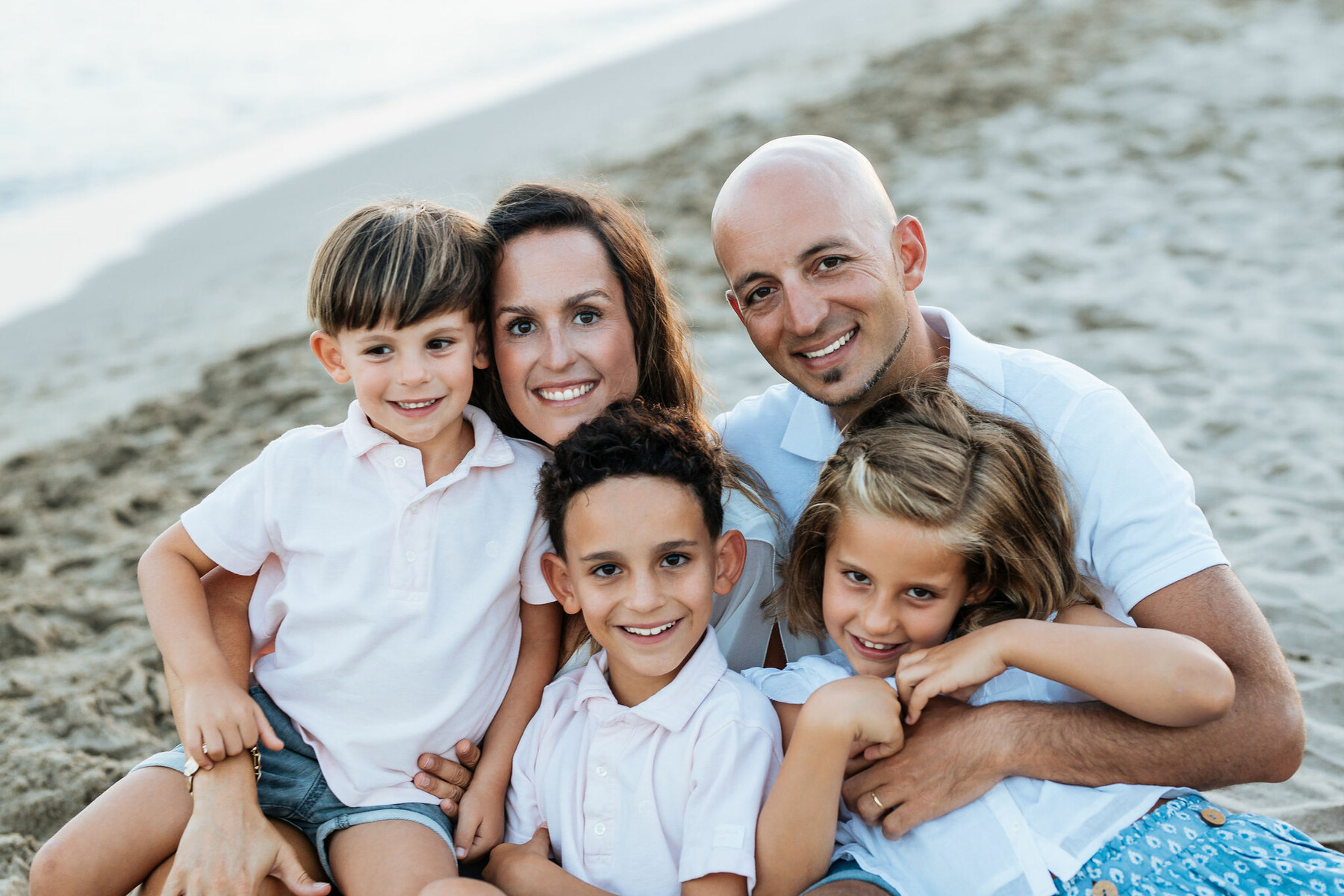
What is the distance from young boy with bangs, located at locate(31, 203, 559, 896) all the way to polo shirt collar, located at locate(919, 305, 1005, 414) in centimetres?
101

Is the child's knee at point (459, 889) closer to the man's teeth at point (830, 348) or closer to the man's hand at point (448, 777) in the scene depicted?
the man's hand at point (448, 777)

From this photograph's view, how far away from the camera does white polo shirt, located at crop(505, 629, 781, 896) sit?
2070 mm

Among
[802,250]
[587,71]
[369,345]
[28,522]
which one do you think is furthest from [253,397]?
[587,71]

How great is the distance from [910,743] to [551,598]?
0.86 m

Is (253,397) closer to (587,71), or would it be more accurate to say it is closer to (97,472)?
(97,472)

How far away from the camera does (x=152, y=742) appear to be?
3.34 meters

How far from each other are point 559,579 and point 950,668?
2.83 ft

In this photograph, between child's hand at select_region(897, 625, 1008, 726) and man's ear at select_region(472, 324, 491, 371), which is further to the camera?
man's ear at select_region(472, 324, 491, 371)

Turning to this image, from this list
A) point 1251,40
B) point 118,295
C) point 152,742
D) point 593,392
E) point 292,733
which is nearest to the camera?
point 292,733

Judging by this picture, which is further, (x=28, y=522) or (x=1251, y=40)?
(x=1251, y=40)

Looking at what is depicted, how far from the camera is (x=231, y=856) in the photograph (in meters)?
2.17

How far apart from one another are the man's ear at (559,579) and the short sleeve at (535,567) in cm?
4

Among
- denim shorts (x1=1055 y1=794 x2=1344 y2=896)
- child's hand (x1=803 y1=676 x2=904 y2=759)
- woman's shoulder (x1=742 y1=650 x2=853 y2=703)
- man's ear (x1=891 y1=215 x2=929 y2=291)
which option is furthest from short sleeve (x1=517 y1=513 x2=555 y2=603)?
denim shorts (x1=1055 y1=794 x2=1344 y2=896)

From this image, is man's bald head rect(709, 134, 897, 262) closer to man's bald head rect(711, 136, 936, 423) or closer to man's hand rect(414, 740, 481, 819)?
man's bald head rect(711, 136, 936, 423)
